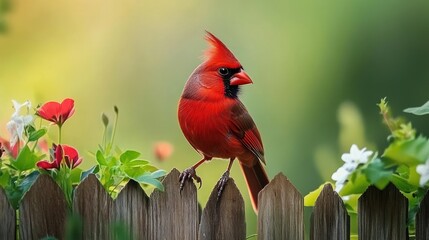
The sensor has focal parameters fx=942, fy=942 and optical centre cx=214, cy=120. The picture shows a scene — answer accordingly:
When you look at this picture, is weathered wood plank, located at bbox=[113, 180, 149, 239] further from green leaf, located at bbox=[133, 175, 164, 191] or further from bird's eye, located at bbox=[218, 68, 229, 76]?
bird's eye, located at bbox=[218, 68, 229, 76]

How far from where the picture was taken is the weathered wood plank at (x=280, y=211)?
1844 mm

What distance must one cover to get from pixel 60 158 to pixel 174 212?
25 centimetres

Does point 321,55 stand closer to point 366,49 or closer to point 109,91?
point 366,49

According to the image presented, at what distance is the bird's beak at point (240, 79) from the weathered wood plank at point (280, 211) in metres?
A: 0.20

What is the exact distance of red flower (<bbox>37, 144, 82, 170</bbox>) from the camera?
182cm

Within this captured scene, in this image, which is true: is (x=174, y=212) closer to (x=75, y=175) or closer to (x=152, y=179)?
(x=152, y=179)

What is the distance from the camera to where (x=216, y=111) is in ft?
6.09

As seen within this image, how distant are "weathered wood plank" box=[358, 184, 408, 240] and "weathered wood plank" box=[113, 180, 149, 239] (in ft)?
1.40

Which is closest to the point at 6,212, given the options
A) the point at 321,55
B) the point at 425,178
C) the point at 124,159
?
the point at 124,159

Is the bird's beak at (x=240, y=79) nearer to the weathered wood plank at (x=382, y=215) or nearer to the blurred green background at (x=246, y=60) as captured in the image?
the weathered wood plank at (x=382, y=215)

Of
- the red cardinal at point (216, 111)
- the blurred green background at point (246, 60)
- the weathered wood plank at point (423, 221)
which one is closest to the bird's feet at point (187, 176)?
the red cardinal at point (216, 111)

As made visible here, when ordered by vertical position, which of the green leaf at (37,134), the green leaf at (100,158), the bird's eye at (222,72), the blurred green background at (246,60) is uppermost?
the blurred green background at (246,60)

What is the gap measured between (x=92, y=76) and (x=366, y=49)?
3.87 ft

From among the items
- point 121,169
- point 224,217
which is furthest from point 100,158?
point 224,217
